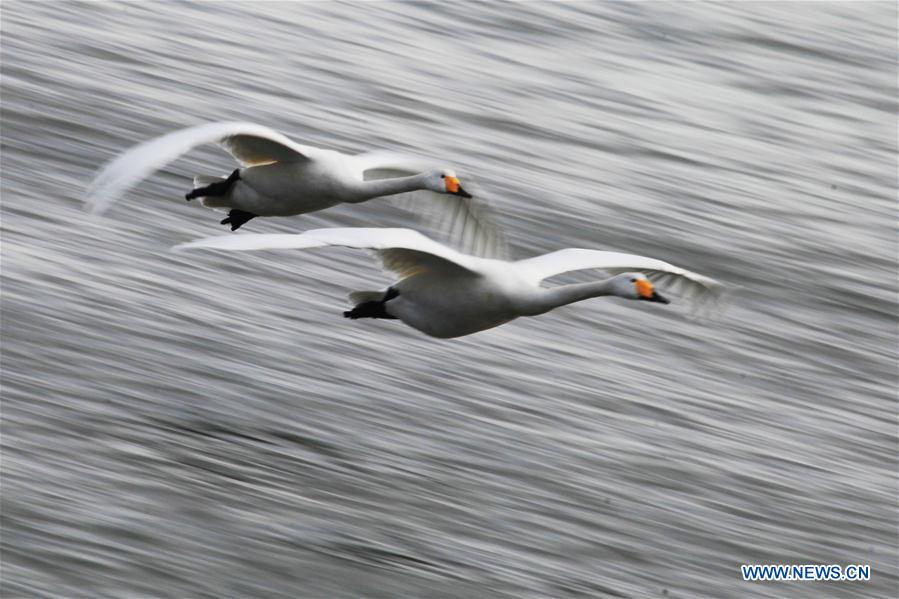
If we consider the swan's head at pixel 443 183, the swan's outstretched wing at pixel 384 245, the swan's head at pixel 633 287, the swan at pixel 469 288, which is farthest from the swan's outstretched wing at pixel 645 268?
the swan's head at pixel 443 183

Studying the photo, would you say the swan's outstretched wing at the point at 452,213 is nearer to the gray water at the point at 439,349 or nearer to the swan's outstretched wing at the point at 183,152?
the swan's outstretched wing at the point at 183,152

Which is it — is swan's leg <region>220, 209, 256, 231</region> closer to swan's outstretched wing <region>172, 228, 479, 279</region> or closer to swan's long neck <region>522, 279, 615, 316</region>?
swan's outstretched wing <region>172, 228, 479, 279</region>

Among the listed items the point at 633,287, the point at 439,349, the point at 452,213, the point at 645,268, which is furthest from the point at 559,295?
the point at 439,349

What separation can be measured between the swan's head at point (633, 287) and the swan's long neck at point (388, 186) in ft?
5.29

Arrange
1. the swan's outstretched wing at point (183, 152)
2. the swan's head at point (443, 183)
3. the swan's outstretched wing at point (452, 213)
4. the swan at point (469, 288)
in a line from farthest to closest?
1. the swan's outstretched wing at point (452, 213)
2. the swan's head at point (443, 183)
3. the swan at point (469, 288)
4. the swan's outstretched wing at point (183, 152)

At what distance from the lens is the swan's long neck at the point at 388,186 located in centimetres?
1177

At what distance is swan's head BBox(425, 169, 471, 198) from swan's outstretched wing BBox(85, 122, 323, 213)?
83cm

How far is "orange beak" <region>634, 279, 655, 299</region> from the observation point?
11.0 m

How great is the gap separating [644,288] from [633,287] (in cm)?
9

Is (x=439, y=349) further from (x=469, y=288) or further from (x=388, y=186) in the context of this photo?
(x=469, y=288)

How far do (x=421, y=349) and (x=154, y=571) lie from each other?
4.63m

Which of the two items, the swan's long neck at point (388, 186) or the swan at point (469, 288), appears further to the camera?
the swan's long neck at point (388, 186)

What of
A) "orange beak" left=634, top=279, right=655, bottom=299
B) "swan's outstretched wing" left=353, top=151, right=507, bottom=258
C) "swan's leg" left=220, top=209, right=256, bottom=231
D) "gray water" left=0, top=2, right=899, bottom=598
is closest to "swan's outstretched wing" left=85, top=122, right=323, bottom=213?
"swan's leg" left=220, top=209, right=256, bottom=231

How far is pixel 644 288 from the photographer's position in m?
11.1
